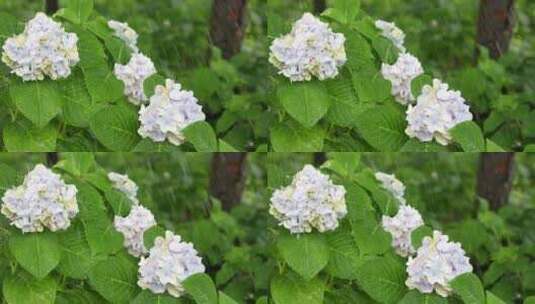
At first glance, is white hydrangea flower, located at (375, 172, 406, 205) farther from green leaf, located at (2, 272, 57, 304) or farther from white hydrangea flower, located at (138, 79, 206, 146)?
green leaf, located at (2, 272, 57, 304)

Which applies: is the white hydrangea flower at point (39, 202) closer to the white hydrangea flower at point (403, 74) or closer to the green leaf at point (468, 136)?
the white hydrangea flower at point (403, 74)

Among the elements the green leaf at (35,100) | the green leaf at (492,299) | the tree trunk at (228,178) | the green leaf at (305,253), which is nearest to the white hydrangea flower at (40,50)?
the green leaf at (35,100)

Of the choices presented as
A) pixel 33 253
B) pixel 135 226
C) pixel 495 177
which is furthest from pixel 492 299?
pixel 33 253

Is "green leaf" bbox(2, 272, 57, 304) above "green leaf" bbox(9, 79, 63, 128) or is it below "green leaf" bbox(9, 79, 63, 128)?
below

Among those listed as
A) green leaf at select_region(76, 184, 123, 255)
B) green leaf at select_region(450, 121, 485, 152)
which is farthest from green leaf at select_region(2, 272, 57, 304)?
green leaf at select_region(450, 121, 485, 152)

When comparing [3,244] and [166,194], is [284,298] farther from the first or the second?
[3,244]

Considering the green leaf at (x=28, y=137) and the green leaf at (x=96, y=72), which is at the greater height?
the green leaf at (x=96, y=72)
